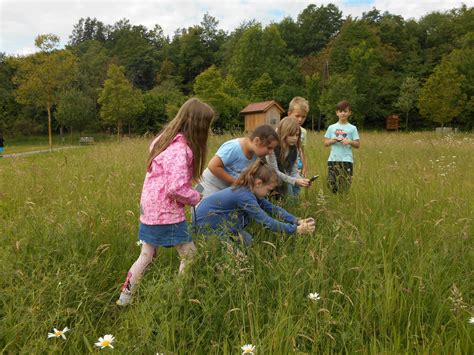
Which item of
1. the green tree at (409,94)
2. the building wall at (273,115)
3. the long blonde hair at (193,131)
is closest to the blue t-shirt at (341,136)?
the long blonde hair at (193,131)

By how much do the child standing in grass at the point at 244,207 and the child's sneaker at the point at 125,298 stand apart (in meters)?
0.68

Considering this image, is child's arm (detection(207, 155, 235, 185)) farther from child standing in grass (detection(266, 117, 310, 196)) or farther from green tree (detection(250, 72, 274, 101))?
green tree (detection(250, 72, 274, 101))

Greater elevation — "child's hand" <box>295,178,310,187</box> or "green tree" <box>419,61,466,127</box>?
"green tree" <box>419,61,466,127</box>

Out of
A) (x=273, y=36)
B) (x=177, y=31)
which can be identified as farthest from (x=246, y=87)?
(x=177, y=31)

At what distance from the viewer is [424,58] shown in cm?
4650

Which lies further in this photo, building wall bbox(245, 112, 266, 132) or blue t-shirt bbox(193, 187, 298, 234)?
building wall bbox(245, 112, 266, 132)

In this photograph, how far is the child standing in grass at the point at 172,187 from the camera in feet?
8.55

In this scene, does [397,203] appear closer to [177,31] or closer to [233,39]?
[233,39]

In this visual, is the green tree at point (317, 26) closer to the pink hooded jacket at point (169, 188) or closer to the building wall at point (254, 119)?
the building wall at point (254, 119)

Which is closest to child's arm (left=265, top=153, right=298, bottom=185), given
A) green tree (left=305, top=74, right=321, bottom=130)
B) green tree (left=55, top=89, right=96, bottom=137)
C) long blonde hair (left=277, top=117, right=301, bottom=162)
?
long blonde hair (left=277, top=117, right=301, bottom=162)

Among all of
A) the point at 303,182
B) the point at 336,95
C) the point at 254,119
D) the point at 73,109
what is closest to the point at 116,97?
the point at 73,109

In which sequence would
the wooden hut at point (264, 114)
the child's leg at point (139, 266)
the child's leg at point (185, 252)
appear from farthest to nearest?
the wooden hut at point (264, 114) → the child's leg at point (139, 266) → the child's leg at point (185, 252)

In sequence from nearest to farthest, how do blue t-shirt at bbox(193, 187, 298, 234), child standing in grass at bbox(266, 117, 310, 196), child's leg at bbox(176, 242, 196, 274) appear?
child's leg at bbox(176, 242, 196, 274), blue t-shirt at bbox(193, 187, 298, 234), child standing in grass at bbox(266, 117, 310, 196)

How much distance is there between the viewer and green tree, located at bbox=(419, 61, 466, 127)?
90.6 ft
